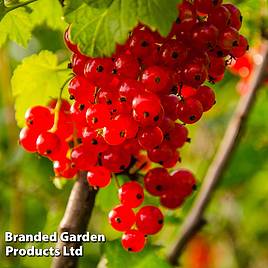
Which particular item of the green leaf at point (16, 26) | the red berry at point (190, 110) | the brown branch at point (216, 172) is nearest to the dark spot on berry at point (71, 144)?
the green leaf at point (16, 26)

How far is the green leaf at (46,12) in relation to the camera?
1359 mm

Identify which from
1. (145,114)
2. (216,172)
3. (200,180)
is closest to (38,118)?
(145,114)

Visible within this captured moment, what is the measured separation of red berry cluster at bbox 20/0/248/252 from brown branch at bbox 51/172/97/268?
80mm

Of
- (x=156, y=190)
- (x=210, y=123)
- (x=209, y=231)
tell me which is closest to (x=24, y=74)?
(x=156, y=190)

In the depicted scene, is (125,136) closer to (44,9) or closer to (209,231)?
(44,9)

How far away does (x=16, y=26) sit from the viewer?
128 centimetres

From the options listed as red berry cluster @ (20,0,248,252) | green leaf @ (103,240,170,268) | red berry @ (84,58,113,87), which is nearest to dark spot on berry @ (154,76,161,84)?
red berry cluster @ (20,0,248,252)

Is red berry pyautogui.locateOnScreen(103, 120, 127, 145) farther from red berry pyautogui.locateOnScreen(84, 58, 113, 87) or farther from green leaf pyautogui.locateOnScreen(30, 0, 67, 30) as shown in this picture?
green leaf pyautogui.locateOnScreen(30, 0, 67, 30)

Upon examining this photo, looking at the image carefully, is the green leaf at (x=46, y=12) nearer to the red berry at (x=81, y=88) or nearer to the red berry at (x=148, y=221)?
the red berry at (x=81, y=88)

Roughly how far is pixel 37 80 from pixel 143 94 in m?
0.49

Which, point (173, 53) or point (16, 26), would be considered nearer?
point (173, 53)

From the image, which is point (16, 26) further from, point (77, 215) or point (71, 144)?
point (77, 215)

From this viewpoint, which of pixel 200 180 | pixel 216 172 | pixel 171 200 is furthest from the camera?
pixel 200 180

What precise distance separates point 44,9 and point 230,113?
154cm
